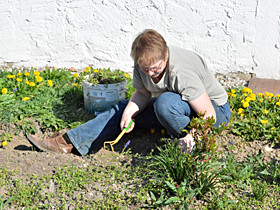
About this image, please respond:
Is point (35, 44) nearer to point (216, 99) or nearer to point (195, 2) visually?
point (195, 2)

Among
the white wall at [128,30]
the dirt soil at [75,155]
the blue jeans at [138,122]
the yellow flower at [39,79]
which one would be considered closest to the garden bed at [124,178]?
the dirt soil at [75,155]

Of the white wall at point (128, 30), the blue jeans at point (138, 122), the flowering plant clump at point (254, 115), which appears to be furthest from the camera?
the white wall at point (128, 30)

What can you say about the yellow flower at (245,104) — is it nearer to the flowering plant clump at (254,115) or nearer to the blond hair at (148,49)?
the flowering plant clump at (254,115)

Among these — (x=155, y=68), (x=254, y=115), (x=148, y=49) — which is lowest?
(x=254, y=115)

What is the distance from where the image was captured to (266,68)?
4.09 metres

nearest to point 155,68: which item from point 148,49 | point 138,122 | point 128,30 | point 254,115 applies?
point 148,49

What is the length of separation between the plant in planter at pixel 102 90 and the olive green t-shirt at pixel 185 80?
0.47m

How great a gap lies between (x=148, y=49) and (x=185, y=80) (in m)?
0.35

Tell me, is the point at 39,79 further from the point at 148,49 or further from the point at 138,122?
the point at 148,49

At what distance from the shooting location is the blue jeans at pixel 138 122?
8.45 feet

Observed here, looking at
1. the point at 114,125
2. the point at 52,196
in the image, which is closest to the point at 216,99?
the point at 114,125

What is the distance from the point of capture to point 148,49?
7.72ft

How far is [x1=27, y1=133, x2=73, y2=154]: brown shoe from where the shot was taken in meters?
2.88

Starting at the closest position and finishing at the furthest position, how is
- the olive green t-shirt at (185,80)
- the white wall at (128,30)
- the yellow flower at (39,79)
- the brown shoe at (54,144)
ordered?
the olive green t-shirt at (185,80), the brown shoe at (54,144), the yellow flower at (39,79), the white wall at (128,30)
